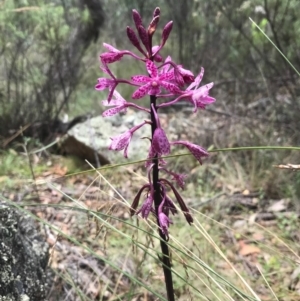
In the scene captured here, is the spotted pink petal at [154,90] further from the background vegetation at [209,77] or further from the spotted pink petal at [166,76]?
the background vegetation at [209,77]

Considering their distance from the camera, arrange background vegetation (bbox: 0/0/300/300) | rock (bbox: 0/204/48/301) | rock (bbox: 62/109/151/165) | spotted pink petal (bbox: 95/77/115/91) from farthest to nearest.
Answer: rock (bbox: 62/109/151/165) → background vegetation (bbox: 0/0/300/300) → rock (bbox: 0/204/48/301) → spotted pink petal (bbox: 95/77/115/91)

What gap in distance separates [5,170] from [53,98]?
1.88 metres

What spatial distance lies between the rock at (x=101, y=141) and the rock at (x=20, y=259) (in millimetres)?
2465

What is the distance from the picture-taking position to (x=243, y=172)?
4570mm

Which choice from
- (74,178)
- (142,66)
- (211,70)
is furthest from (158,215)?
(142,66)

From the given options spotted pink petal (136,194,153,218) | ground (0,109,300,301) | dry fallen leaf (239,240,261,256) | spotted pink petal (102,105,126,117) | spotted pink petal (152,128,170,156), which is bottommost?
dry fallen leaf (239,240,261,256)

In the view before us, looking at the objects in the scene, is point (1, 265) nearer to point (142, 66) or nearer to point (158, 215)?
point (158, 215)

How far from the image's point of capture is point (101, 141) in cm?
509

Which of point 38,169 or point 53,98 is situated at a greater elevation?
point 53,98

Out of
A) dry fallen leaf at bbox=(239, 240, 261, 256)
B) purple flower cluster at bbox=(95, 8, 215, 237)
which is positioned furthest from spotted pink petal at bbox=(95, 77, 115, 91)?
dry fallen leaf at bbox=(239, 240, 261, 256)

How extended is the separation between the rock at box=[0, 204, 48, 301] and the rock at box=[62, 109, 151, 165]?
2.47 metres

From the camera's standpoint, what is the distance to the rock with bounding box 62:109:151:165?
4.93 meters

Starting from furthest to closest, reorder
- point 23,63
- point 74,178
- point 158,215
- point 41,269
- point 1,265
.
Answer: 1. point 23,63
2. point 74,178
3. point 41,269
4. point 1,265
5. point 158,215

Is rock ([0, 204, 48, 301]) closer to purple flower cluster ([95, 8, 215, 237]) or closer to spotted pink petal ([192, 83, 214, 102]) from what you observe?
purple flower cluster ([95, 8, 215, 237])
